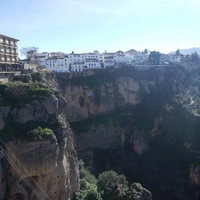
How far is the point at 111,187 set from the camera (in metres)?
38.2

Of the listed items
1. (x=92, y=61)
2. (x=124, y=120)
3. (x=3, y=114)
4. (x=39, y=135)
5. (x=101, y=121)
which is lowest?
(x=124, y=120)

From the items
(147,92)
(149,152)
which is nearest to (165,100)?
(147,92)

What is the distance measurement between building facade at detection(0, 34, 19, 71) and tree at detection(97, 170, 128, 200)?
18.3 m

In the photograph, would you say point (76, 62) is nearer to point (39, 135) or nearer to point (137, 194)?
point (137, 194)

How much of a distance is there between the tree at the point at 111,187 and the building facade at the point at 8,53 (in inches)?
720

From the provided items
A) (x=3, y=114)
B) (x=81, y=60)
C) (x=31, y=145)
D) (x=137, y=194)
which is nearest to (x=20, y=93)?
(x=3, y=114)

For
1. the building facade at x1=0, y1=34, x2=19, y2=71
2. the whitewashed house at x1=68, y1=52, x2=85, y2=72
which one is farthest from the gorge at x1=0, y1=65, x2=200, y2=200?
the whitewashed house at x1=68, y1=52, x2=85, y2=72

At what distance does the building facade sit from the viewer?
40166mm

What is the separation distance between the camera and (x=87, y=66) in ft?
242

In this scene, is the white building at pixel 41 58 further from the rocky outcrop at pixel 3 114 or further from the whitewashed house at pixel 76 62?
the rocky outcrop at pixel 3 114

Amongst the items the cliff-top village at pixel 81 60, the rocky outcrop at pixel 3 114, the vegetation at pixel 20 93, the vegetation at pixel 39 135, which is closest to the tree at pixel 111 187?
the vegetation at pixel 39 135

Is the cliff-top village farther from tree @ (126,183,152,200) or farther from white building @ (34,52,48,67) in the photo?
tree @ (126,183,152,200)

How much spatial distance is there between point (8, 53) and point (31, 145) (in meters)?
20.7

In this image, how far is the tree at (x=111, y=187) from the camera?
123 feet
